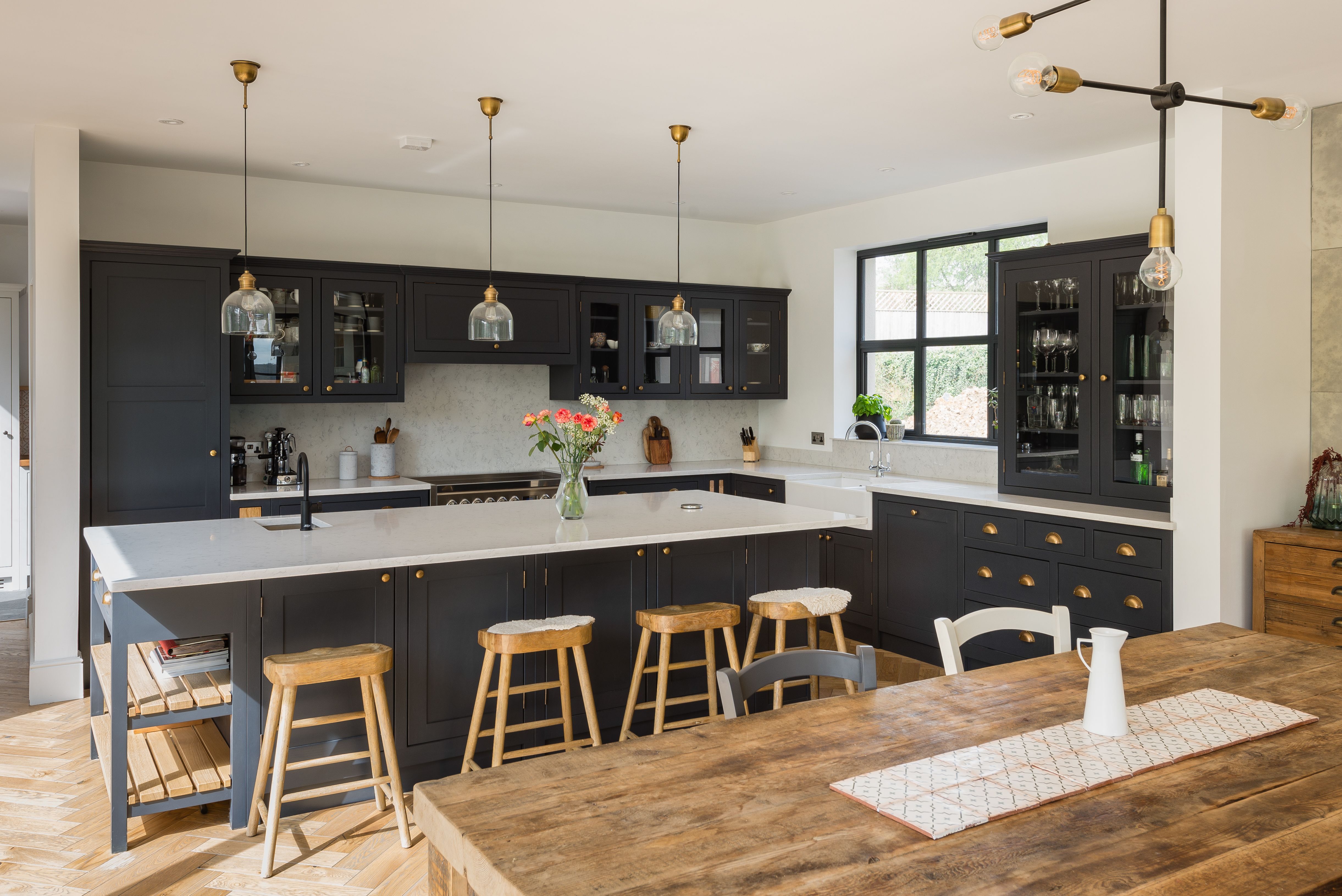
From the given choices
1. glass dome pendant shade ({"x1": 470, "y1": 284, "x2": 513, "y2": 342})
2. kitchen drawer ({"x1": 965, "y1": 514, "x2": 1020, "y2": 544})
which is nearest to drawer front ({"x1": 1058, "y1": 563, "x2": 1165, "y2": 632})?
kitchen drawer ({"x1": 965, "y1": 514, "x2": 1020, "y2": 544})

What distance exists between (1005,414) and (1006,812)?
3.89 m

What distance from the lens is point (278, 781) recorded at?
2990mm

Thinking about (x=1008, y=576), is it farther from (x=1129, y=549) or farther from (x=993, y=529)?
(x=1129, y=549)

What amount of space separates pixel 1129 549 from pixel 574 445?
2551 millimetres

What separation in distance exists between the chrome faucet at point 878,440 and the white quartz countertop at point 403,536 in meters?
1.85

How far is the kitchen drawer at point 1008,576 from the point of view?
189 inches

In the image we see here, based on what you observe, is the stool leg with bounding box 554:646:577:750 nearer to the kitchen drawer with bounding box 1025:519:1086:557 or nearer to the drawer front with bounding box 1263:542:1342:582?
the kitchen drawer with bounding box 1025:519:1086:557

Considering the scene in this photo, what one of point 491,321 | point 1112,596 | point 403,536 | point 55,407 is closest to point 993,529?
point 1112,596

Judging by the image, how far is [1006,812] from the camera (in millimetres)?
1591

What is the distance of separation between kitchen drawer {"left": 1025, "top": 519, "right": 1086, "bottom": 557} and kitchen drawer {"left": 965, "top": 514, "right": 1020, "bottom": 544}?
69 mm

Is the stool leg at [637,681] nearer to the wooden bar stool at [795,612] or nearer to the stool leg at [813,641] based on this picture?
the wooden bar stool at [795,612]

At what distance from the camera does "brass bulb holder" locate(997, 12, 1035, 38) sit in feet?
6.07

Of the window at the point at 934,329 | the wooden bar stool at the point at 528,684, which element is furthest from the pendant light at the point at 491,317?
the window at the point at 934,329

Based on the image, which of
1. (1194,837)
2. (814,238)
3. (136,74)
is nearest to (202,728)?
(136,74)
